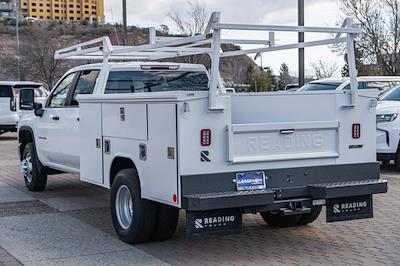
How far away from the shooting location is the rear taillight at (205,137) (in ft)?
21.1

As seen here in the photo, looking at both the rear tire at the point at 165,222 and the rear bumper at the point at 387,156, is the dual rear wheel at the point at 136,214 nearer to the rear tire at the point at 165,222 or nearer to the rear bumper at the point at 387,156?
the rear tire at the point at 165,222

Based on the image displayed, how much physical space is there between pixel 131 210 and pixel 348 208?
2.30 metres

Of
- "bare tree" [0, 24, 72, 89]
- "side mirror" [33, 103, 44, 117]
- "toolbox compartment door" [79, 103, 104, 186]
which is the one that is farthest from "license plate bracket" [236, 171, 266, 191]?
"bare tree" [0, 24, 72, 89]

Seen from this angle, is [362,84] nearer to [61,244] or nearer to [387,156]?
[387,156]

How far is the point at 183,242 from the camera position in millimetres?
7570

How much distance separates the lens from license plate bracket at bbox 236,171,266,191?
6.62 m

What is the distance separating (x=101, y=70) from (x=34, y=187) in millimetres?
3030

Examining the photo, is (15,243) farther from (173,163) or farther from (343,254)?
(343,254)

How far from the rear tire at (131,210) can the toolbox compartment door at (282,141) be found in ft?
3.84

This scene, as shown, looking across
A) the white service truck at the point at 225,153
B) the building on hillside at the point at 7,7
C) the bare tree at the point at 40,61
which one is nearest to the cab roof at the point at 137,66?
the white service truck at the point at 225,153

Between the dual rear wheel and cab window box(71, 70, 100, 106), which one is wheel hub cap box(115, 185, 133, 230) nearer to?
the dual rear wheel

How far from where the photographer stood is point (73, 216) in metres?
9.23

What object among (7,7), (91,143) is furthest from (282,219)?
(7,7)

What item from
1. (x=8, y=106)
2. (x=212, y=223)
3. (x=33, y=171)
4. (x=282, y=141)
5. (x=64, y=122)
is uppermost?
(x=8, y=106)
